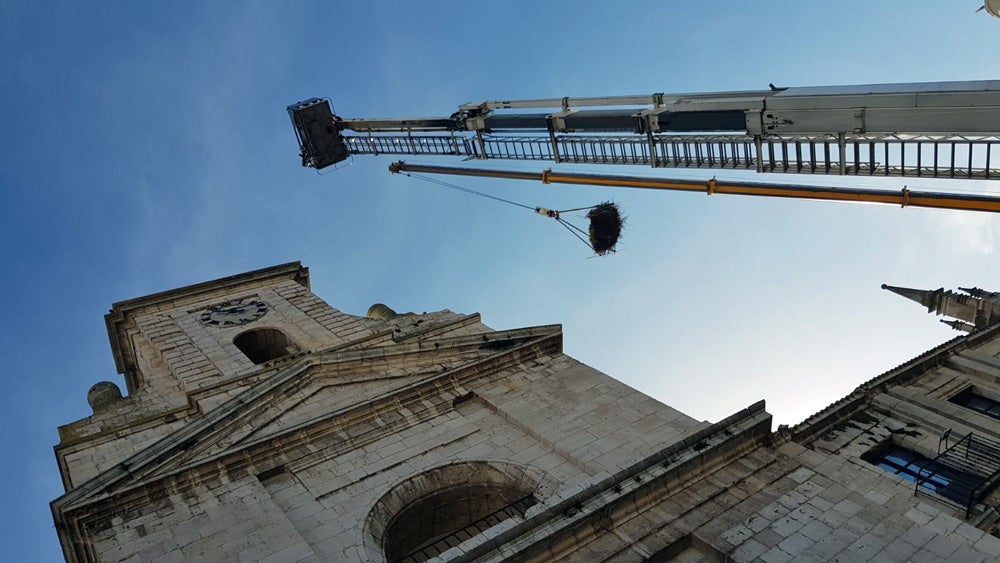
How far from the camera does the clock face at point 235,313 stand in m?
39.6

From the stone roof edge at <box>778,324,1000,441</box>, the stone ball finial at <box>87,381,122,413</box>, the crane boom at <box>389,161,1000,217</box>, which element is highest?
the crane boom at <box>389,161,1000,217</box>

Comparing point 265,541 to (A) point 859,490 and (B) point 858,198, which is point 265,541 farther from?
(B) point 858,198

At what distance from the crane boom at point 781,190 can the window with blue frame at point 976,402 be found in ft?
45.0

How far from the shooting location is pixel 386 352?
32.6 m

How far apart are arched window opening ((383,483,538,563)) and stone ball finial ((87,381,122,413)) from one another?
48.6ft

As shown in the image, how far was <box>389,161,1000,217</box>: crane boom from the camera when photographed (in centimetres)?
1839

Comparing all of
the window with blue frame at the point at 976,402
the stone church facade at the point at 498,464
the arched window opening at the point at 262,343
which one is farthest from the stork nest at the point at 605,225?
the arched window opening at the point at 262,343

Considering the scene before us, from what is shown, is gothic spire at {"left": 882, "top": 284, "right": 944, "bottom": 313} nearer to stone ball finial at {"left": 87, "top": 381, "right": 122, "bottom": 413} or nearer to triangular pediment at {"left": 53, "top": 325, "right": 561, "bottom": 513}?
triangular pediment at {"left": 53, "top": 325, "right": 561, "bottom": 513}

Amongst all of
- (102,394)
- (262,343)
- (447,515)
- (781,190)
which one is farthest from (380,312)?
(781,190)

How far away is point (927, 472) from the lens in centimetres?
2617

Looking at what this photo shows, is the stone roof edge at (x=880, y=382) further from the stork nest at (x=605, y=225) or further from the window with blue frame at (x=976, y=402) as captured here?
the stork nest at (x=605, y=225)

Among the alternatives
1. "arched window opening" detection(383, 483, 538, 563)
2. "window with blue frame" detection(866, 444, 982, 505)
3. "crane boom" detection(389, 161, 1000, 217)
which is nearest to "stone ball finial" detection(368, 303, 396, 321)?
"crane boom" detection(389, 161, 1000, 217)

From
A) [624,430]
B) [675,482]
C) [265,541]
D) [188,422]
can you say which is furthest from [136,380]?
[675,482]

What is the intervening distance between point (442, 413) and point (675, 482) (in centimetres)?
860
